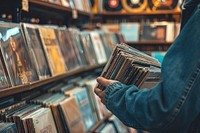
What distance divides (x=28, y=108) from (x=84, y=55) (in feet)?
3.49

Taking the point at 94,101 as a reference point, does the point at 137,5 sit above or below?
above

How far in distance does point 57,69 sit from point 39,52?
218mm

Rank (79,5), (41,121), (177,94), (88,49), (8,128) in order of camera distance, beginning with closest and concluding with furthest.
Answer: (177,94)
(8,128)
(41,121)
(88,49)
(79,5)

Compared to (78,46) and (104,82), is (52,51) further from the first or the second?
Result: (104,82)

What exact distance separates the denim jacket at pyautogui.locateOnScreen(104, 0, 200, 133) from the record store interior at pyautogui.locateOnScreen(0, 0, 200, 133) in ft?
0.17

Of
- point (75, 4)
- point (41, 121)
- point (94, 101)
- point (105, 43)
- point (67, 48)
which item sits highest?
point (75, 4)

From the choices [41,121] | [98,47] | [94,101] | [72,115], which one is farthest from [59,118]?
[98,47]

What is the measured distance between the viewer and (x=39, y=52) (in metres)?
1.90

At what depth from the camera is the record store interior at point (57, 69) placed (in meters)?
1.28

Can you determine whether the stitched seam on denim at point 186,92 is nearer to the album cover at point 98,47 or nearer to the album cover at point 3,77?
the album cover at point 3,77

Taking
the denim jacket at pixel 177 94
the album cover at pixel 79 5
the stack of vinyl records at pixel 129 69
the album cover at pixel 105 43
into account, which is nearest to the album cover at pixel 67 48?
the album cover at pixel 79 5

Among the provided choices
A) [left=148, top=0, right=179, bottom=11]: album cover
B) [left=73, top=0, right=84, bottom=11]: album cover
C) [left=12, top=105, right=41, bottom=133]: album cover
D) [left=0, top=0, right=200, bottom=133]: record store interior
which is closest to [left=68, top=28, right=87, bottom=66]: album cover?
[left=0, top=0, right=200, bottom=133]: record store interior

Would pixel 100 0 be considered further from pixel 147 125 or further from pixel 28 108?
pixel 147 125

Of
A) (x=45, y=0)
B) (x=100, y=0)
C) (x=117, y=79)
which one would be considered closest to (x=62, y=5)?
(x=45, y=0)
